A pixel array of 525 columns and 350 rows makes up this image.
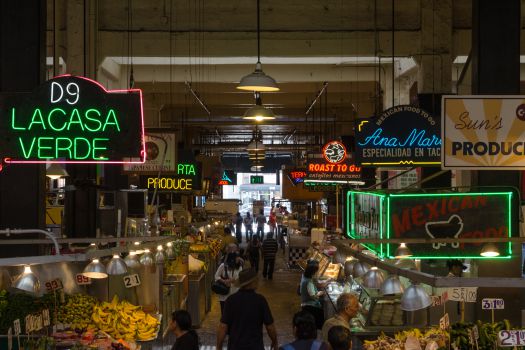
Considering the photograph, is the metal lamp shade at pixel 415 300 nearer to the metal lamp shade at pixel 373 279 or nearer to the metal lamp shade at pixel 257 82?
the metal lamp shade at pixel 373 279

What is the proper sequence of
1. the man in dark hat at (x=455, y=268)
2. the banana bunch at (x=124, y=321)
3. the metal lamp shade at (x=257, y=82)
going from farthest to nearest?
1. the man in dark hat at (x=455, y=268)
2. the banana bunch at (x=124, y=321)
3. the metal lamp shade at (x=257, y=82)

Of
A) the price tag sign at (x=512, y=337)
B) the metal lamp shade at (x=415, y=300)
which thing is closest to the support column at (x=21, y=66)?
the metal lamp shade at (x=415, y=300)

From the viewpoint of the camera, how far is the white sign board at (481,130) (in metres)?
7.02

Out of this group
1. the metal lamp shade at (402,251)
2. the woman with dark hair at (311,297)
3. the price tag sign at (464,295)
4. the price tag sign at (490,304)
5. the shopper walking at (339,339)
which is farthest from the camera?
the woman with dark hair at (311,297)

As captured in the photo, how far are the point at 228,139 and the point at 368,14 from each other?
30.7 m

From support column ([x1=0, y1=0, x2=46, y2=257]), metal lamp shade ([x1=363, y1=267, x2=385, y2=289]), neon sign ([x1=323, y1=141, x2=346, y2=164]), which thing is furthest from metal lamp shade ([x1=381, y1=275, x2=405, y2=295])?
neon sign ([x1=323, y1=141, x2=346, y2=164])

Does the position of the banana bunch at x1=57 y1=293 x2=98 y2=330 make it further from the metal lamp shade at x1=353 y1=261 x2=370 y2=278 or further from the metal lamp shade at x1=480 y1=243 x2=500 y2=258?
the metal lamp shade at x1=480 y1=243 x2=500 y2=258

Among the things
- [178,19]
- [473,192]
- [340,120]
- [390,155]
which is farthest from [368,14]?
[340,120]

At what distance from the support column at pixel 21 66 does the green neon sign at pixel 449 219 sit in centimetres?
444

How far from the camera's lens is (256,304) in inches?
299

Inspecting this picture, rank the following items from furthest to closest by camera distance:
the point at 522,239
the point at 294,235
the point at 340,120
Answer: the point at 340,120
the point at 294,235
the point at 522,239

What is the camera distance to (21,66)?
9.30 meters

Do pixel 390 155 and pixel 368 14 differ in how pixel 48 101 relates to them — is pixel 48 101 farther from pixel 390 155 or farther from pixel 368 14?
pixel 368 14

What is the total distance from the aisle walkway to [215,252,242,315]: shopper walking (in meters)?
0.87
